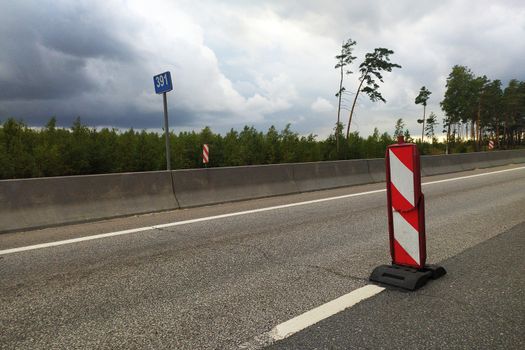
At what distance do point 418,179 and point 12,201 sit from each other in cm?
670

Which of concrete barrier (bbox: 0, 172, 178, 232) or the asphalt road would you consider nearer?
the asphalt road

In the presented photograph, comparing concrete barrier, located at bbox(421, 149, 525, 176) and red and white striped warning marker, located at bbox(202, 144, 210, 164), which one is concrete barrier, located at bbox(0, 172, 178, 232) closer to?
red and white striped warning marker, located at bbox(202, 144, 210, 164)

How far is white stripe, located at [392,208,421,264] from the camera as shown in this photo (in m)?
4.38

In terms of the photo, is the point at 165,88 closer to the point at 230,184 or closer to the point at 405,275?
the point at 230,184

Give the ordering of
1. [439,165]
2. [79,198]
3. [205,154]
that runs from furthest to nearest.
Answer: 1. [439,165]
2. [205,154]
3. [79,198]

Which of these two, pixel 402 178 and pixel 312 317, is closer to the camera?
pixel 312 317

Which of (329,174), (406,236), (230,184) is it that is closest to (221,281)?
(406,236)

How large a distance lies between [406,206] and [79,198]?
6349 millimetres

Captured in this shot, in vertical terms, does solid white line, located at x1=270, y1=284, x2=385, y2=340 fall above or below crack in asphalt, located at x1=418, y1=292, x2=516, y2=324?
above

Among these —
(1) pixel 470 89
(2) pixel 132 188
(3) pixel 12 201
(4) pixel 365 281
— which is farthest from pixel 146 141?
(1) pixel 470 89

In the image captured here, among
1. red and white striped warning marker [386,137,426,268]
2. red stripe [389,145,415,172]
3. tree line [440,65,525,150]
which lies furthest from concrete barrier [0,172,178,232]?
tree line [440,65,525,150]

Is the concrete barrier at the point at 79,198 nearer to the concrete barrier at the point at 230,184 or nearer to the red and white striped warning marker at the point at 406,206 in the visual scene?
the concrete barrier at the point at 230,184

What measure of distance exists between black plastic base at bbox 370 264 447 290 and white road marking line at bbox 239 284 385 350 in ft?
0.49

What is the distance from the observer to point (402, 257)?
14.8 ft
